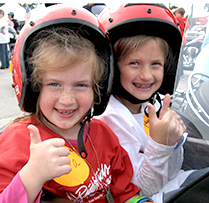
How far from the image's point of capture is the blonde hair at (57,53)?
0.96 m

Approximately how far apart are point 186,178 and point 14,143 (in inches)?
26.5

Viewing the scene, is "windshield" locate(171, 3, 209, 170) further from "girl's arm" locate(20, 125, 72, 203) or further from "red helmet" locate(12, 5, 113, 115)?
"red helmet" locate(12, 5, 113, 115)

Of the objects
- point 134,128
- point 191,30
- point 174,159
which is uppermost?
point 191,30

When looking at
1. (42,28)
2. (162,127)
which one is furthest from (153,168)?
(42,28)

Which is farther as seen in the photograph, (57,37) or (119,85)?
(119,85)

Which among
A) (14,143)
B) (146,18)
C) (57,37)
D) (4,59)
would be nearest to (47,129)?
(14,143)

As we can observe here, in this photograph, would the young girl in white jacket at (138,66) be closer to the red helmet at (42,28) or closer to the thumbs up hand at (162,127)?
the thumbs up hand at (162,127)

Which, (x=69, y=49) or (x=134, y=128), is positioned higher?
(x=69, y=49)

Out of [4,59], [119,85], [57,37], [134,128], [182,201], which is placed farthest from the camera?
[4,59]

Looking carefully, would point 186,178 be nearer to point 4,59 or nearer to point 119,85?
point 119,85

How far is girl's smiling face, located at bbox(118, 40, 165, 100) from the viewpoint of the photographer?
1.28 metres

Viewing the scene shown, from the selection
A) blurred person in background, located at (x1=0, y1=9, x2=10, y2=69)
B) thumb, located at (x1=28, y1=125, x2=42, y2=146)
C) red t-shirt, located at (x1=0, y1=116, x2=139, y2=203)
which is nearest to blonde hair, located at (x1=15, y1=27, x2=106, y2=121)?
red t-shirt, located at (x1=0, y1=116, x2=139, y2=203)

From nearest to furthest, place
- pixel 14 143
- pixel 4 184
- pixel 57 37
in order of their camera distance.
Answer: pixel 4 184 < pixel 14 143 < pixel 57 37

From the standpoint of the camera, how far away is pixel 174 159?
2.64 feet
